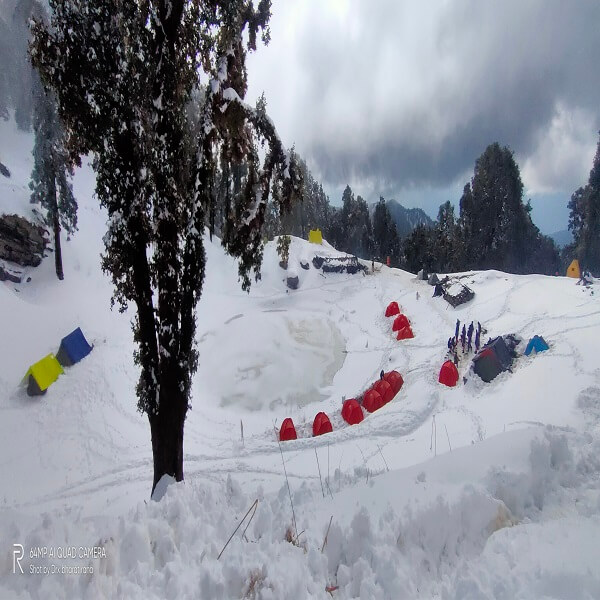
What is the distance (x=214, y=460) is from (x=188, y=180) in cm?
870

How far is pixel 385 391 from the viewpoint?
14914 millimetres

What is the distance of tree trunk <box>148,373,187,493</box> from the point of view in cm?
593

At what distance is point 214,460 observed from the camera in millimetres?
11086

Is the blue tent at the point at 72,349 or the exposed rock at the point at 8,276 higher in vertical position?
the exposed rock at the point at 8,276

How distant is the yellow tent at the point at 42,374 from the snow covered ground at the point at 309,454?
0.38 m

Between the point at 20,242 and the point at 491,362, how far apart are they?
85.1ft

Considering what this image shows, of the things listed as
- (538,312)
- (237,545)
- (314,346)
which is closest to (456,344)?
(538,312)

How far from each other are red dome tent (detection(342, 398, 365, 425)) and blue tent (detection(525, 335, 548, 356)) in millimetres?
6934

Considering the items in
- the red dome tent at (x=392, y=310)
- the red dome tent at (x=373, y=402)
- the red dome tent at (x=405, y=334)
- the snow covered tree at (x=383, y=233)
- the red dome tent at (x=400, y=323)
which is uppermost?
the snow covered tree at (x=383, y=233)

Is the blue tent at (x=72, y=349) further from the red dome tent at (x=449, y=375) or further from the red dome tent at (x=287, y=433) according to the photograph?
the red dome tent at (x=449, y=375)

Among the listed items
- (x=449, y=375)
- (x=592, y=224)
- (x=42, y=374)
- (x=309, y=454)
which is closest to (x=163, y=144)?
(x=309, y=454)

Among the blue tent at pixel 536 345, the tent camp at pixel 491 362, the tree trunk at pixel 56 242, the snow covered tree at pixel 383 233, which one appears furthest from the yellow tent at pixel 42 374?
the snow covered tree at pixel 383 233

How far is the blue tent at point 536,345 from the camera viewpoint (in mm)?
14039

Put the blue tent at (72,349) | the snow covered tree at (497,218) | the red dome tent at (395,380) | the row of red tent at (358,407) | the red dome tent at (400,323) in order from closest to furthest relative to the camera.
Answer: the row of red tent at (358,407) → the red dome tent at (395,380) → the blue tent at (72,349) → the red dome tent at (400,323) → the snow covered tree at (497,218)
